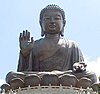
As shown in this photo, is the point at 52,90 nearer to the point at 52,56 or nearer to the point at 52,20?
the point at 52,56

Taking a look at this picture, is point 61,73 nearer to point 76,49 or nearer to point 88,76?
point 88,76

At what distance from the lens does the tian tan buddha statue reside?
32.8ft

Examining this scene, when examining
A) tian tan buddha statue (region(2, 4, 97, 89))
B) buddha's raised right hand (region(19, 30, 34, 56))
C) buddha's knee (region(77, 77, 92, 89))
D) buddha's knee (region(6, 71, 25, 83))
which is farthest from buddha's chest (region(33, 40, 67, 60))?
buddha's knee (region(77, 77, 92, 89))

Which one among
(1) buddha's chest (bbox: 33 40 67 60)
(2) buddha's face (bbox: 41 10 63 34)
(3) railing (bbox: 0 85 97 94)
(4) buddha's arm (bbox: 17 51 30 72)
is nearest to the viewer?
(3) railing (bbox: 0 85 97 94)

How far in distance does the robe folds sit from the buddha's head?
50 cm

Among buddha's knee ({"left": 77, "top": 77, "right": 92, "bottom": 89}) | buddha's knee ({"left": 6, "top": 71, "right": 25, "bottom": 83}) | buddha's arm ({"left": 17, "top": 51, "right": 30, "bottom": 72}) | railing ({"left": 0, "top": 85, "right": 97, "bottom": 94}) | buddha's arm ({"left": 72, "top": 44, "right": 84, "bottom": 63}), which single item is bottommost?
railing ({"left": 0, "top": 85, "right": 97, "bottom": 94})

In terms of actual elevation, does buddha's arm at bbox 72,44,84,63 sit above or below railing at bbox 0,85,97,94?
above

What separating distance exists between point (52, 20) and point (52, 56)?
44.6 inches

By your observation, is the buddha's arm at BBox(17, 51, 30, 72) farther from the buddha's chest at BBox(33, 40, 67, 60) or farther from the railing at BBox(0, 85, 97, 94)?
the railing at BBox(0, 85, 97, 94)

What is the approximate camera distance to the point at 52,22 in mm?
12117

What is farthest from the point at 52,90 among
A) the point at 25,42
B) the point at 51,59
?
the point at 51,59

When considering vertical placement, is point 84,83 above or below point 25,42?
below

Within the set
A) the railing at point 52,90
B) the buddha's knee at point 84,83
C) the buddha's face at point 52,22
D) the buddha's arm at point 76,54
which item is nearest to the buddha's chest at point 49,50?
the buddha's arm at point 76,54

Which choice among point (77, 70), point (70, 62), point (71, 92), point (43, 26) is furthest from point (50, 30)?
point (71, 92)
